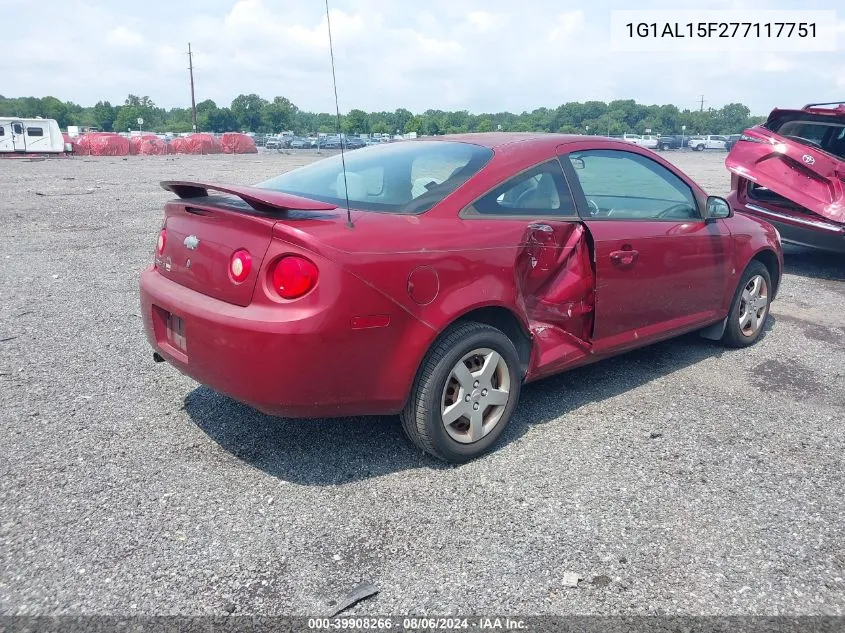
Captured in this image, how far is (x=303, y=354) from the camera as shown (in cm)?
279

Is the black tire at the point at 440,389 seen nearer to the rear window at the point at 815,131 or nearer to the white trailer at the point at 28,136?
the rear window at the point at 815,131

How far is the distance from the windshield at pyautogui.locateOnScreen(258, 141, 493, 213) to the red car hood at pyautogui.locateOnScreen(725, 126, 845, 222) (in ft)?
16.9

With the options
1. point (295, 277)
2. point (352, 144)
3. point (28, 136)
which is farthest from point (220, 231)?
point (28, 136)

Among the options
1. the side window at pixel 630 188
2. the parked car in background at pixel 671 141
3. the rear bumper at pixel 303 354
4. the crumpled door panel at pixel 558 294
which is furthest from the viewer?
the parked car in background at pixel 671 141

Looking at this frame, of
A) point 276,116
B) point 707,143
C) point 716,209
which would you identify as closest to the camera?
point 716,209

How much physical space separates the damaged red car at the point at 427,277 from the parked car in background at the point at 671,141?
61.2m

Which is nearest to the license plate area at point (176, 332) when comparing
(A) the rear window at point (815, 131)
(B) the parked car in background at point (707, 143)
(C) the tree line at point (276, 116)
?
(A) the rear window at point (815, 131)

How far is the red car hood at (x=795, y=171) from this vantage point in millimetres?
7262

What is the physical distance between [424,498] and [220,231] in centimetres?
150

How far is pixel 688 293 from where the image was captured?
14.9ft

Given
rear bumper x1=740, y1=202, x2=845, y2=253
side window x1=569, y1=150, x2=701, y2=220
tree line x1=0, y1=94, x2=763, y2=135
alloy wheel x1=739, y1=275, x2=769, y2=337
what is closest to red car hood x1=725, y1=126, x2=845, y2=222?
rear bumper x1=740, y1=202, x2=845, y2=253

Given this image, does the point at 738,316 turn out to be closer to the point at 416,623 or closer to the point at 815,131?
the point at 416,623

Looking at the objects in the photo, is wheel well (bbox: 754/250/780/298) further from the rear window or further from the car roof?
the rear window

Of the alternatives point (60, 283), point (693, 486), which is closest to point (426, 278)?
point (693, 486)
